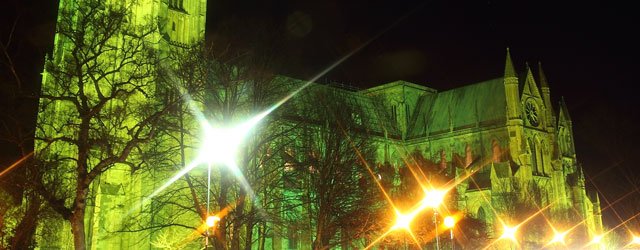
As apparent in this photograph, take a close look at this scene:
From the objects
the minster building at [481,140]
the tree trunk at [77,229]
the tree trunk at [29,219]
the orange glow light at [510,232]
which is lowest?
the tree trunk at [77,229]

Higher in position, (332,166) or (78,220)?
(332,166)

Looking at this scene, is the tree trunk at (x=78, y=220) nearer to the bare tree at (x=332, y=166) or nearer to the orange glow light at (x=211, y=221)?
the orange glow light at (x=211, y=221)

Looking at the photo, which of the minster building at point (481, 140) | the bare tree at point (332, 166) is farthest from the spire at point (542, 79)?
the bare tree at point (332, 166)

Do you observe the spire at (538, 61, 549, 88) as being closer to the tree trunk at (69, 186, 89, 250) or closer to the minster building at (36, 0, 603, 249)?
the minster building at (36, 0, 603, 249)

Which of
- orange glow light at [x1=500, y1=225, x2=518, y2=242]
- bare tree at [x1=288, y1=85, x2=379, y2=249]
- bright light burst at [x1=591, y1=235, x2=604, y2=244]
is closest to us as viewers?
bare tree at [x1=288, y1=85, x2=379, y2=249]

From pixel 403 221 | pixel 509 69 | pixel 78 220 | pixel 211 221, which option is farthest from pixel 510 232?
pixel 78 220

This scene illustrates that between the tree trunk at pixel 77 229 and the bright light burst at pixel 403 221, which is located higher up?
the bright light burst at pixel 403 221

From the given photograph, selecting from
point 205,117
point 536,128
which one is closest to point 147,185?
point 205,117

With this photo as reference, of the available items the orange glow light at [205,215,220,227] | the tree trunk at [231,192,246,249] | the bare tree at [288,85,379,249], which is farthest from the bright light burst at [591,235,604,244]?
the orange glow light at [205,215,220,227]

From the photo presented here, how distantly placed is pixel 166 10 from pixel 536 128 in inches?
1670

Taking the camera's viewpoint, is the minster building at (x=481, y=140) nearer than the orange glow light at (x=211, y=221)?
No

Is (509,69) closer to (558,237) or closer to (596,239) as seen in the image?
(558,237)

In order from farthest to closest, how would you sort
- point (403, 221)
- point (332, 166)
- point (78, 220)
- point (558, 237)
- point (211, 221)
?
point (558, 237)
point (403, 221)
point (332, 166)
point (211, 221)
point (78, 220)

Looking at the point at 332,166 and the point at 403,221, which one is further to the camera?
the point at 403,221
